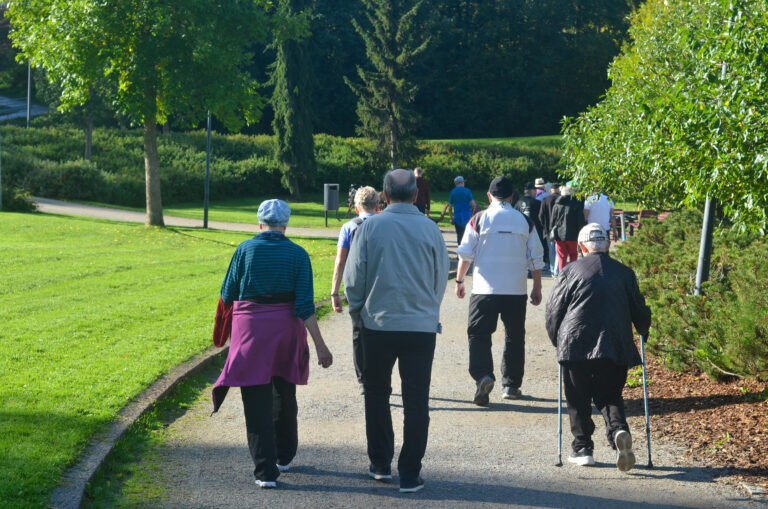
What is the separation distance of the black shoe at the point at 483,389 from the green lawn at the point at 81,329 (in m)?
2.84

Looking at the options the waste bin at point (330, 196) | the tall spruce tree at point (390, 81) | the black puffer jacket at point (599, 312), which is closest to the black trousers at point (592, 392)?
the black puffer jacket at point (599, 312)

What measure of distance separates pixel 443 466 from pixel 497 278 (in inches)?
83.8

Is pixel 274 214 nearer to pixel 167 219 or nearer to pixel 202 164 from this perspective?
pixel 167 219

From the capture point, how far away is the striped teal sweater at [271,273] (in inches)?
208

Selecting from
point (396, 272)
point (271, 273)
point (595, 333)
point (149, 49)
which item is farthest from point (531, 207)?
point (149, 49)

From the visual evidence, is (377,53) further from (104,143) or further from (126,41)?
(126,41)

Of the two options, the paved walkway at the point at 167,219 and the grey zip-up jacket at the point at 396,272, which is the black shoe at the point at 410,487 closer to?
the grey zip-up jacket at the point at 396,272

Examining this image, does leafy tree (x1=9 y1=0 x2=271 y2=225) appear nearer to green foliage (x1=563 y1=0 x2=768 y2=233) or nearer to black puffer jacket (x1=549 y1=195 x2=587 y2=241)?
black puffer jacket (x1=549 y1=195 x2=587 y2=241)

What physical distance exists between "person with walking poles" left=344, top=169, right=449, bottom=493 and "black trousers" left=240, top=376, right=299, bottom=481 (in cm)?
54

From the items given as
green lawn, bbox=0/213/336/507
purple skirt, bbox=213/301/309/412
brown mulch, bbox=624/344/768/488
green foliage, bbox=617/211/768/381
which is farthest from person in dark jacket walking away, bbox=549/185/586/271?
purple skirt, bbox=213/301/309/412

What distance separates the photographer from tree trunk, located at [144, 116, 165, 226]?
84.3ft

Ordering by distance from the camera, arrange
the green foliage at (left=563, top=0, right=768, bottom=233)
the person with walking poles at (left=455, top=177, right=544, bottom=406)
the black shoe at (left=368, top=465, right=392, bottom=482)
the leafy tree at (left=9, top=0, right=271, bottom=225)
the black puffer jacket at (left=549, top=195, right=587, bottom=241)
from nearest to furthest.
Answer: the black shoe at (left=368, top=465, right=392, bottom=482) < the green foliage at (left=563, top=0, right=768, bottom=233) < the person with walking poles at (left=455, top=177, right=544, bottom=406) < the black puffer jacket at (left=549, top=195, right=587, bottom=241) < the leafy tree at (left=9, top=0, right=271, bottom=225)

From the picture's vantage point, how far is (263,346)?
528 cm

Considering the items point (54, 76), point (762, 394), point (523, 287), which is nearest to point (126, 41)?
point (54, 76)
